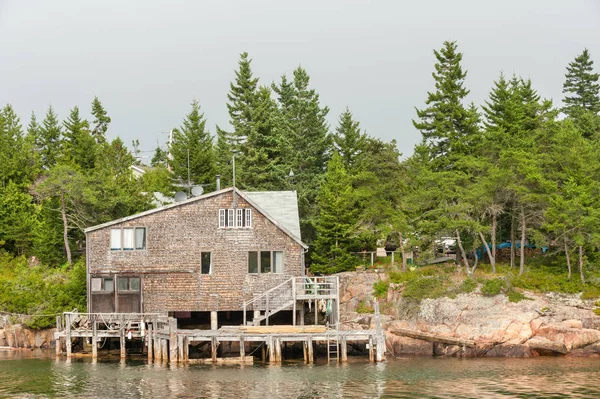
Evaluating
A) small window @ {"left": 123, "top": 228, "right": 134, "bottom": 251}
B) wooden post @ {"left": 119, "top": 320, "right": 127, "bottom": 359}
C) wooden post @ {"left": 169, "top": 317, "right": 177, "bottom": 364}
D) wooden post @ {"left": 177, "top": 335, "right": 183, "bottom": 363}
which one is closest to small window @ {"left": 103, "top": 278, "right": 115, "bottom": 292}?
small window @ {"left": 123, "top": 228, "right": 134, "bottom": 251}

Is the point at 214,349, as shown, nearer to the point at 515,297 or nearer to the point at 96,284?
the point at 96,284

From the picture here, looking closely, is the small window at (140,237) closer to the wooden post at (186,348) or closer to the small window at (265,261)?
the wooden post at (186,348)

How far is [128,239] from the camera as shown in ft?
156

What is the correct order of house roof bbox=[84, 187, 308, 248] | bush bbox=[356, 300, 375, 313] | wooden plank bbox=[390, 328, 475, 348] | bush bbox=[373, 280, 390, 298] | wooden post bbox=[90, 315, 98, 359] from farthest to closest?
1. bush bbox=[373, 280, 390, 298]
2. bush bbox=[356, 300, 375, 313]
3. house roof bbox=[84, 187, 308, 248]
4. wooden post bbox=[90, 315, 98, 359]
5. wooden plank bbox=[390, 328, 475, 348]

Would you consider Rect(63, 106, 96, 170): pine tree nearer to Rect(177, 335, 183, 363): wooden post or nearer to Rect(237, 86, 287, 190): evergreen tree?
Rect(237, 86, 287, 190): evergreen tree

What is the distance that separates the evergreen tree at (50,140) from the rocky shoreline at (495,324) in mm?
38230

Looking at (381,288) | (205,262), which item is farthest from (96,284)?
(381,288)

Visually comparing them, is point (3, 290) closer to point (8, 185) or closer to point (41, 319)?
point (41, 319)

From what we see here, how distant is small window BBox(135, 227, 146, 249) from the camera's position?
4759cm

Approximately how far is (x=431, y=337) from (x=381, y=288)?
6.24 m

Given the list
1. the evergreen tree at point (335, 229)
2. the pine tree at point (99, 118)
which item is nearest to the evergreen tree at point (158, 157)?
the pine tree at point (99, 118)

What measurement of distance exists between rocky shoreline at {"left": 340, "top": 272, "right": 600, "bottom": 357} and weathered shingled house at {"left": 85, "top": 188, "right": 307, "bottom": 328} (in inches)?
245

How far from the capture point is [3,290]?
54.0m

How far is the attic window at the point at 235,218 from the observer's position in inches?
1866
